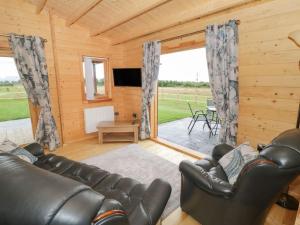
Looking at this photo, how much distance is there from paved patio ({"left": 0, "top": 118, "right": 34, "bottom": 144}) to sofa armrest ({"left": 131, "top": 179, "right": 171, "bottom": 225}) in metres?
3.95

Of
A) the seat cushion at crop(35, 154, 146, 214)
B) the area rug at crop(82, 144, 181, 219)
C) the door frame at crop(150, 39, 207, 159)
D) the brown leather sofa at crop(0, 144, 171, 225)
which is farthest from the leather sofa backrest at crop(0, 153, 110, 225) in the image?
the door frame at crop(150, 39, 207, 159)

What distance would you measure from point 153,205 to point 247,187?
2.15 ft

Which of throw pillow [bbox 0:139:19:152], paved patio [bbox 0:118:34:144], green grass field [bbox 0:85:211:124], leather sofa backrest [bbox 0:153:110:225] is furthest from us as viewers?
green grass field [bbox 0:85:211:124]

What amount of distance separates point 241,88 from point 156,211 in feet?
6.89

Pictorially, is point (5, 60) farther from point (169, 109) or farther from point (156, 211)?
point (169, 109)

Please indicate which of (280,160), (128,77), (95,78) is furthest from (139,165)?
(95,78)

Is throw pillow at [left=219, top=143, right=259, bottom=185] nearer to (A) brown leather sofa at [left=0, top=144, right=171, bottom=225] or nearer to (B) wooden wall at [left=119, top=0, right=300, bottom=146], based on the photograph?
(B) wooden wall at [left=119, top=0, right=300, bottom=146]

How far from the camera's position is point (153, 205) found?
123 cm

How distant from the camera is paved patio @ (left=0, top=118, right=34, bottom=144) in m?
4.44

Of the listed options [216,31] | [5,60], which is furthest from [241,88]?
[5,60]

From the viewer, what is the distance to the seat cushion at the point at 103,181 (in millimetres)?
1529

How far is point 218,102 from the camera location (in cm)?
267

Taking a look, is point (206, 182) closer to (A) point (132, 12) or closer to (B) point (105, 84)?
(A) point (132, 12)

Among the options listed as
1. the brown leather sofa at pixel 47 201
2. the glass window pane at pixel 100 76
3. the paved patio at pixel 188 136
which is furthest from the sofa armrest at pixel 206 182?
the glass window pane at pixel 100 76
